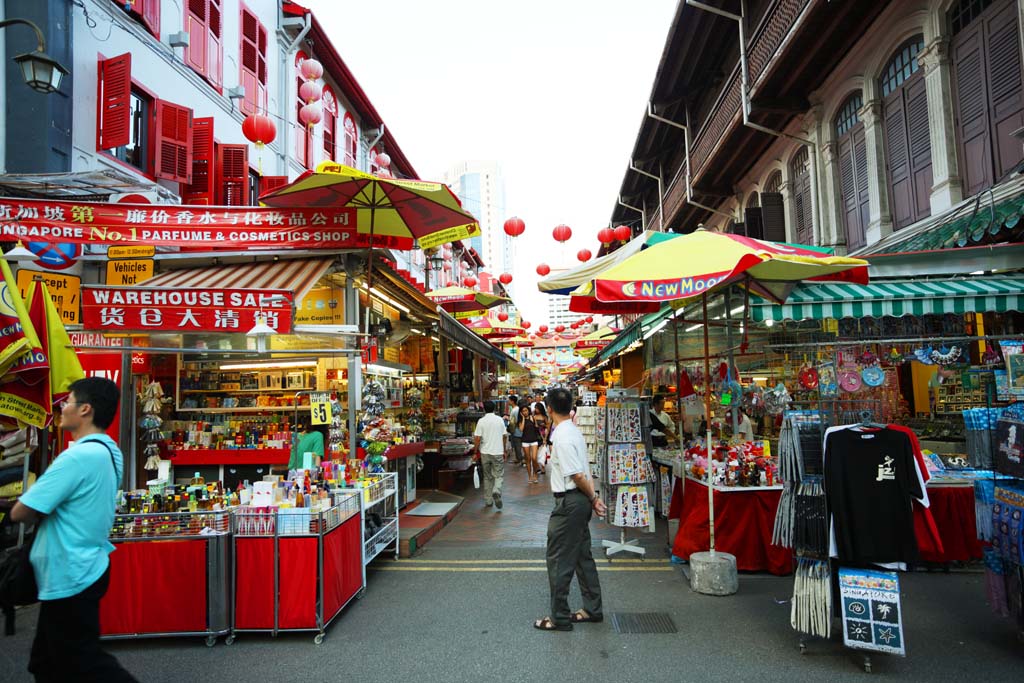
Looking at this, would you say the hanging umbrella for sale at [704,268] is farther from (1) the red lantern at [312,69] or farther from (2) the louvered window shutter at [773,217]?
(2) the louvered window shutter at [773,217]

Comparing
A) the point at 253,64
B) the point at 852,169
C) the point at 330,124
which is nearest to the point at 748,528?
the point at 852,169

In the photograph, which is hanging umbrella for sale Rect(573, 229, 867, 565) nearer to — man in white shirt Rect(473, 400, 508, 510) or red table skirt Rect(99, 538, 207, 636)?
red table skirt Rect(99, 538, 207, 636)

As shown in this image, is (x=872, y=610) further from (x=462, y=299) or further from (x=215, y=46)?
(x=215, y=46)

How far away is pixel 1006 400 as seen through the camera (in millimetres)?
6566

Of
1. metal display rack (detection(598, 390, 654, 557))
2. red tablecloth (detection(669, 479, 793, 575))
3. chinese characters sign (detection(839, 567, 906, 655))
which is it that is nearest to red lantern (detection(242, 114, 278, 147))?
metal display rack (detection(598, 390, 654, 557))

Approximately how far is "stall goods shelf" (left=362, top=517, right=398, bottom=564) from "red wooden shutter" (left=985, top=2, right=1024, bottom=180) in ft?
28.3

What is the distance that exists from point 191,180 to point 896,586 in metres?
11.5

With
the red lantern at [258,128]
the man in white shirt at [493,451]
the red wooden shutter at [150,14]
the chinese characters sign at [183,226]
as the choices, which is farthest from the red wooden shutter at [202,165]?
the man in white shirt at [493,451]

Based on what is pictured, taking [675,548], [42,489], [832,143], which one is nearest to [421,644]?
[42,489]

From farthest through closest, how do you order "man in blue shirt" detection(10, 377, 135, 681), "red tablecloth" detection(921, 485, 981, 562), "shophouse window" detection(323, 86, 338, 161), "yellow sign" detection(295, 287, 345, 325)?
"shophouse window" detection(323, 86, 338, 161) < "yellow sign" detection(295, 287, 345, 325) < "red tablecloth" detection(921, 485, 981, 562) < "man in blue shirt" detection(10, 377, 135, 681)

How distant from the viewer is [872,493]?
4469mm

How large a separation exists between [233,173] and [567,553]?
1014 centimetres

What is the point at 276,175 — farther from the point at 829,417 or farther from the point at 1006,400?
the point at 1006,400

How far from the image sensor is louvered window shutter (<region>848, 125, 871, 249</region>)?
1155 cm
